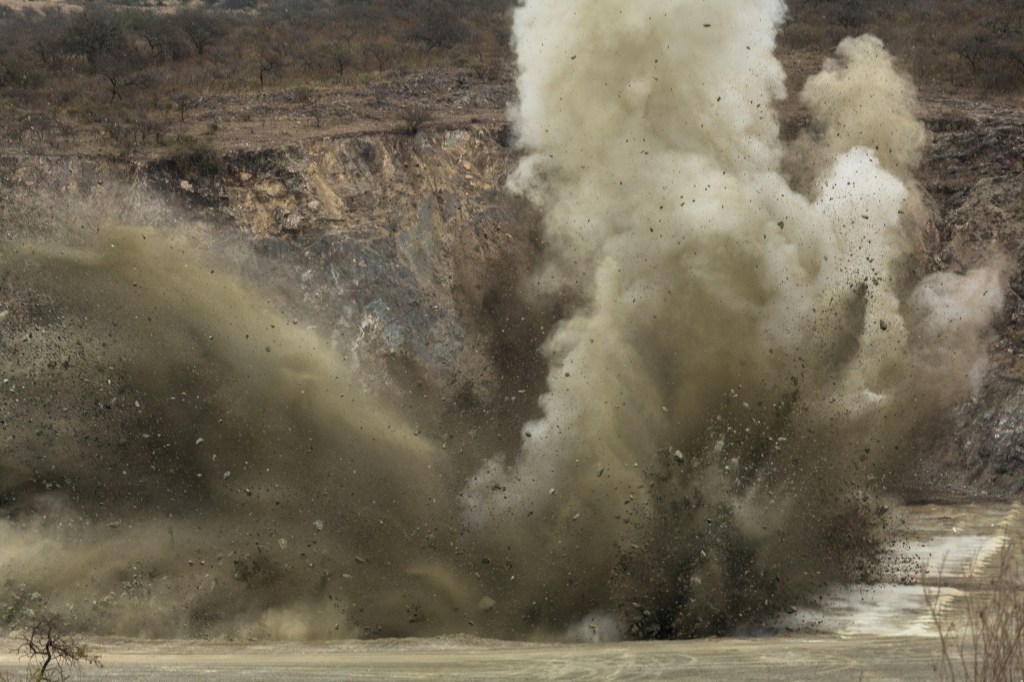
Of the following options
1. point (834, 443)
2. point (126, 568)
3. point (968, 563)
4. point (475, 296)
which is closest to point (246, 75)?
point (475, 296)

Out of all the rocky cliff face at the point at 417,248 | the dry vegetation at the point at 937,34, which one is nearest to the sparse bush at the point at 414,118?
the rocky cliff face at the point at 417,248

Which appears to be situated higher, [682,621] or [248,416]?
[248,416]

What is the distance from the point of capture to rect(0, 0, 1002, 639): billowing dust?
95.9 ft

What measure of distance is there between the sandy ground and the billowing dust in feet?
3.47

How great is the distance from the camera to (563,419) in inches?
1217

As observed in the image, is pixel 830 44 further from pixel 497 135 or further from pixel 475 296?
pixel 475 296

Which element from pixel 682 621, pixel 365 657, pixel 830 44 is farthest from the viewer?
pixel 830 44

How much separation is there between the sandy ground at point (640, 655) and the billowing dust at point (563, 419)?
1058 millimetres

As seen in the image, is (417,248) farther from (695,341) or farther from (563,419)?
(695,341)

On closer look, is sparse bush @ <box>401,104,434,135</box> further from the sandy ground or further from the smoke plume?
the sandy ground

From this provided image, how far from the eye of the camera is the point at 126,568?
2994cm

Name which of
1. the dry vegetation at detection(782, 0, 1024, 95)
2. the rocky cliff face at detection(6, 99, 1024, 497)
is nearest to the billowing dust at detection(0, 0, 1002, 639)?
the rocky cliff face at detection(6, 99, 1024, 497)

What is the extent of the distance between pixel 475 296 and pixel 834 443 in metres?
12.3

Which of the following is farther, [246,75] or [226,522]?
[246,75]
